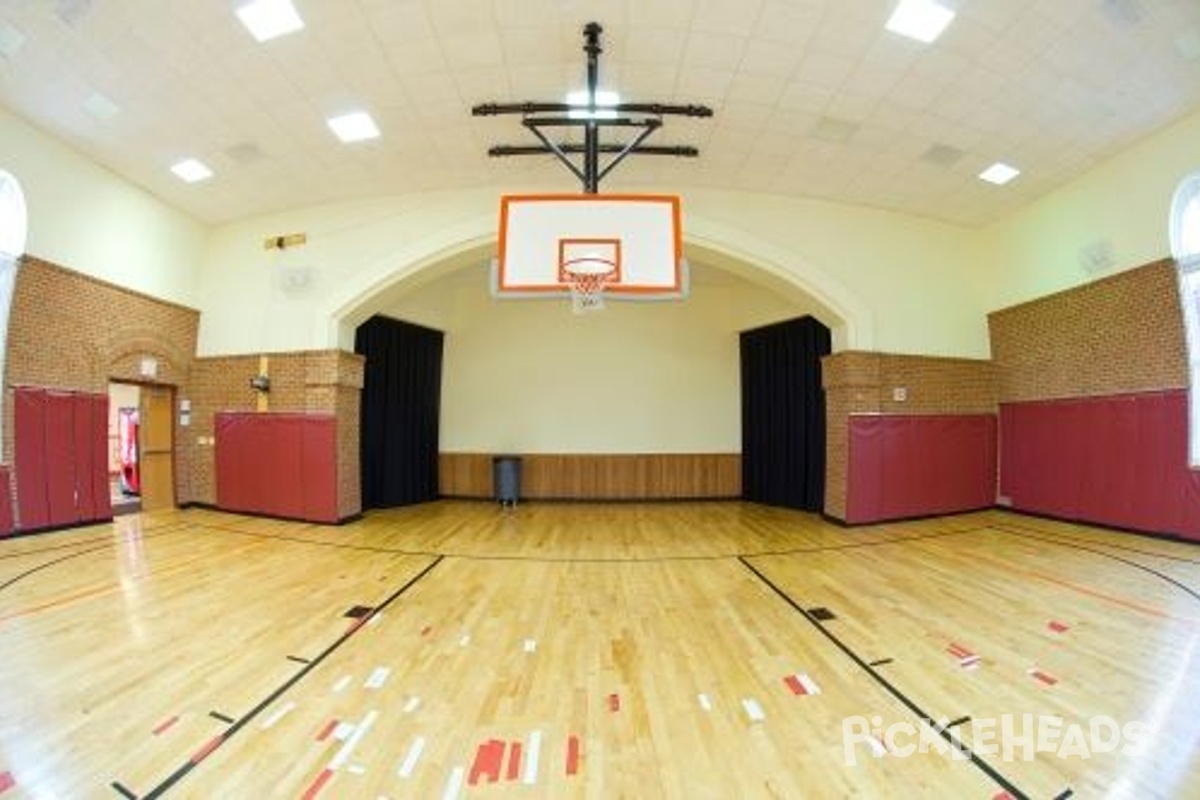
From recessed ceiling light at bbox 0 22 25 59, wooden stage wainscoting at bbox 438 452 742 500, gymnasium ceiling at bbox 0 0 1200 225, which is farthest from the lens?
wooden stage wainscoting at bbox 438 452 742 500

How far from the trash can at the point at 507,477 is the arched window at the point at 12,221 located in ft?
20.7

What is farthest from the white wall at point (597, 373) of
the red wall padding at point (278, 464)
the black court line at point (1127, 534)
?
the black court line at point (1127, 534)

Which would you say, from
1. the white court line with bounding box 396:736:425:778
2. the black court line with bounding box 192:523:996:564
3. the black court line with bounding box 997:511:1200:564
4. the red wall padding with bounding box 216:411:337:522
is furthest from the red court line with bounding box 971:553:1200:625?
A: the red wall padding with bounding box 216:411:337:522

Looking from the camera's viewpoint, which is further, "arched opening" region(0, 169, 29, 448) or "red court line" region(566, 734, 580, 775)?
"arched opening" region(0, 169, 29, 448)

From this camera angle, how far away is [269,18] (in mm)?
4000

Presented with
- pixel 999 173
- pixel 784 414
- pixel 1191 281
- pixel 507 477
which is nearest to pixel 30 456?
pixel 507 477

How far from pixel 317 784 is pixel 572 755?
945 mm

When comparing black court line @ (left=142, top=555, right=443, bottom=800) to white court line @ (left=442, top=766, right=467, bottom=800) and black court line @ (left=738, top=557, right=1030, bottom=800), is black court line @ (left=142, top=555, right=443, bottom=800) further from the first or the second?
black court line @ (left=738, top=557, right=1030, bottom=800)

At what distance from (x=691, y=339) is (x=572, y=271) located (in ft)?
17.6

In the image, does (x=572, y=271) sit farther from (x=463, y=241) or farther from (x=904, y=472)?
(x=904, y=472)

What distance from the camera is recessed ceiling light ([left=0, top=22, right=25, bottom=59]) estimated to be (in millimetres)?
4109

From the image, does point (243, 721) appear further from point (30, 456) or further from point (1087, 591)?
point (30, 456)

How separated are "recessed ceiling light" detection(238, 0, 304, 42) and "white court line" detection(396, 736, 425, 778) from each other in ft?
16.6

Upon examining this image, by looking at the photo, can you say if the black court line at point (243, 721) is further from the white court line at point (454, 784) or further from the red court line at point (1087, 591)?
the red court line at point (1087, 591)
